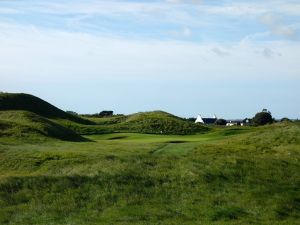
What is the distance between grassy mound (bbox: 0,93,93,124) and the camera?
2437 inches

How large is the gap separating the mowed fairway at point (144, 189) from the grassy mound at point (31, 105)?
1355 inches

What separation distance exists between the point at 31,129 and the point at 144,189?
20.7m

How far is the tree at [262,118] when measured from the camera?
324 feet

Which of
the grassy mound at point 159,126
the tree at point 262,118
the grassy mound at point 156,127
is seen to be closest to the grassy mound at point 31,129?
the grassy mound at point 156,127

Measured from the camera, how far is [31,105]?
216ft

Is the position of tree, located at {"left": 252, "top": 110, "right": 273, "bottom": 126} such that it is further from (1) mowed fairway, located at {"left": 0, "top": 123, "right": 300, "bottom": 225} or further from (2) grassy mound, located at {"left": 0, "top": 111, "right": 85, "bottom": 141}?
(1) mowed fairway, located at {"left": 0, "top": 123, "right": 300, "bottom": 225}

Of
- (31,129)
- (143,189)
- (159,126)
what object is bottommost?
(143,189)

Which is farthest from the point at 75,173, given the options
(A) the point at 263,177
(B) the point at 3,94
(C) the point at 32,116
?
(B) the point at 3,94

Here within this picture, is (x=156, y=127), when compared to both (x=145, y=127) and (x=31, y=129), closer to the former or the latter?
(x=145, y=127)

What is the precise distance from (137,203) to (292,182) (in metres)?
6.98

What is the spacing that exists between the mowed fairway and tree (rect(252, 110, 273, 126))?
7112 cm

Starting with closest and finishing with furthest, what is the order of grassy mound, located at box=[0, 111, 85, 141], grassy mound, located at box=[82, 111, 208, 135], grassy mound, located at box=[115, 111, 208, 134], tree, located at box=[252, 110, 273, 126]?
grassy mound, located at box=[0, 111, 85, 141]
grassy mound, located at box=[82, 111, 208, 135]
grassy mound, located at box=[115, 111, 208, 134]
tree, located at box=[252, 110, 273, 126]

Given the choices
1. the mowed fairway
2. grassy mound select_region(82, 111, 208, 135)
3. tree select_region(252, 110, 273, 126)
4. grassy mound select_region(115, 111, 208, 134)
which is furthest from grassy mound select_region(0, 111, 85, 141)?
tree select_region(252, 110, 273, 126)

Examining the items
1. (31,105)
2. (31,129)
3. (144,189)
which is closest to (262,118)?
(31,105)
